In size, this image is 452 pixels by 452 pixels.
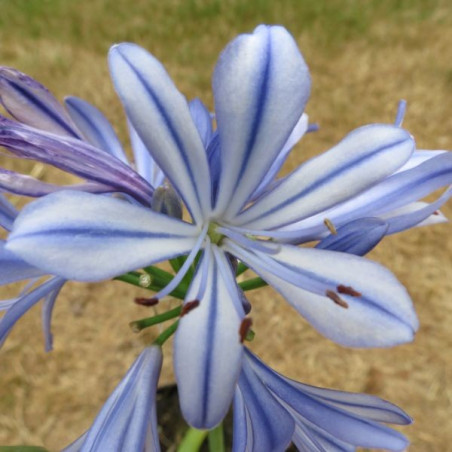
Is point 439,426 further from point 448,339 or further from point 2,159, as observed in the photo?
point 2,159

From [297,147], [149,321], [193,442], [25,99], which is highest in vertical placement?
[297,147]

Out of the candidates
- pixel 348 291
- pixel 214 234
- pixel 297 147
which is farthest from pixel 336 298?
pixel 297 147

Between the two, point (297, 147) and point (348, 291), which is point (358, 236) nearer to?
point (348, 291)

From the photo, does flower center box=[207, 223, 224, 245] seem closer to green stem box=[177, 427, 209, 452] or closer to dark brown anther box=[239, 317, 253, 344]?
dark brown anther box=[239, 317, 253, 344]

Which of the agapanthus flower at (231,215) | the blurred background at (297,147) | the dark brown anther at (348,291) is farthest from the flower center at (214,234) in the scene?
the blurred background at (297,147)

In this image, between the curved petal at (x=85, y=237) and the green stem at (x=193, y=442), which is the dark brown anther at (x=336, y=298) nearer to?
the curved petal at (x=85, y=237)

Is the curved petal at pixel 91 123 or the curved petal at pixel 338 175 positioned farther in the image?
the curved petal at pixel 91 123

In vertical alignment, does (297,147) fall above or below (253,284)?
above

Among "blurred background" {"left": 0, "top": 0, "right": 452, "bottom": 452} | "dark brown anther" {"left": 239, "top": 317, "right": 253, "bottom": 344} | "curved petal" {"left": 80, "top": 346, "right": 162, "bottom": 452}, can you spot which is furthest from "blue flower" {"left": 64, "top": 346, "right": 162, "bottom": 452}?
"blurred background" {"left": 0, "top": 0, "right": 452, "bottom": 452}
